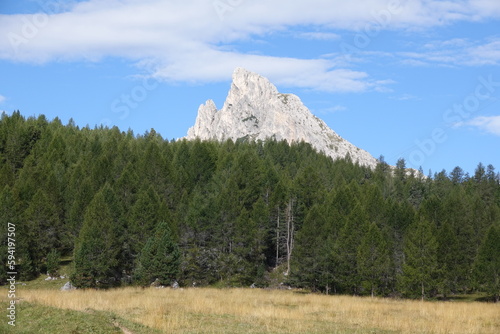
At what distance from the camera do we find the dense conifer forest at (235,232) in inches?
2287

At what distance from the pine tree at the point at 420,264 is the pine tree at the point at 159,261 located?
26.8m

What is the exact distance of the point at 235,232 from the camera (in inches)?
2790

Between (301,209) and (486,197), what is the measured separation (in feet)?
246

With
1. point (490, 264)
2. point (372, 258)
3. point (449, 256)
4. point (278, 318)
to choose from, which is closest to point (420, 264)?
point (372, 258)

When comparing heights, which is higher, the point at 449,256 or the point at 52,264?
the point at 449,256

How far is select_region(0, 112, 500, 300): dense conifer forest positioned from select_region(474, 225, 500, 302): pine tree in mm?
131

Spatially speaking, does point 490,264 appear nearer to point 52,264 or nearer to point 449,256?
point 449,256

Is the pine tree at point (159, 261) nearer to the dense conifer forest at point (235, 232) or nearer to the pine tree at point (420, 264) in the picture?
the dense conifer forest at point (235, 232)

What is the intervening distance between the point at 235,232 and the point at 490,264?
109ft

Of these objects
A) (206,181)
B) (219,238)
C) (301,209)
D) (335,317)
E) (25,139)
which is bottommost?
(335,317)

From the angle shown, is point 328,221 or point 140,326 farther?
point 328,221

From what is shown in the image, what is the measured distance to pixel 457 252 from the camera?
6675 centimetres

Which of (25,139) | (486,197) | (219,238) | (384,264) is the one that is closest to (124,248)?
(219,238)

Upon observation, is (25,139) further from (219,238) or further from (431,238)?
(431,238)
